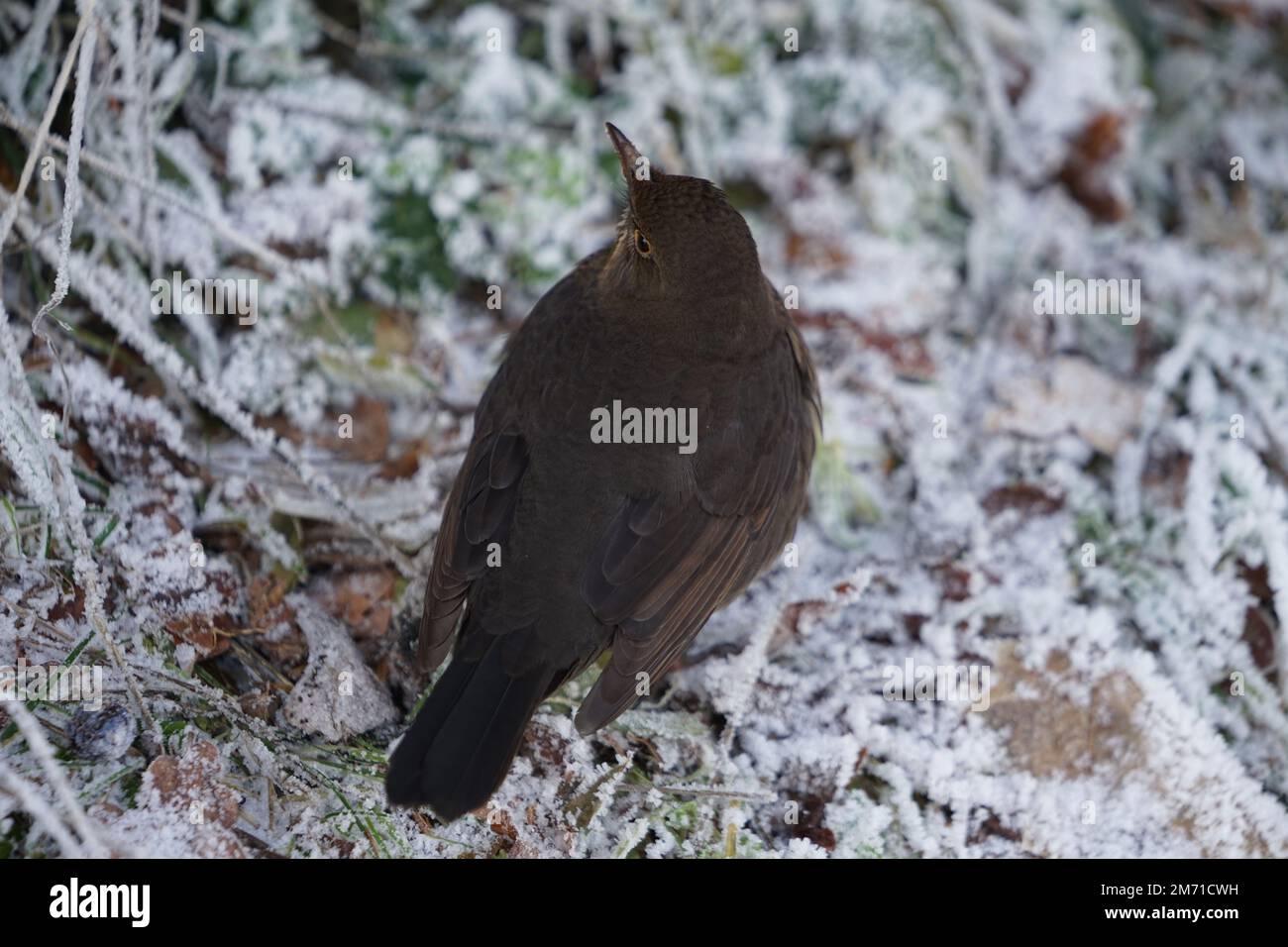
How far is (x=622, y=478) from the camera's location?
301cm

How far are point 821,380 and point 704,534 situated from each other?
4.33 feet

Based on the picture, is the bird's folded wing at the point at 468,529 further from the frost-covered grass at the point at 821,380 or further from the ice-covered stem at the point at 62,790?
the ice-covered stem at the point at 62,790

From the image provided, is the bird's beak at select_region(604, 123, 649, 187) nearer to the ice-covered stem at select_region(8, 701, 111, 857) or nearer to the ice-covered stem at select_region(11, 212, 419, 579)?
the ice-covered stem at select_region(11, 212, 419, 579)

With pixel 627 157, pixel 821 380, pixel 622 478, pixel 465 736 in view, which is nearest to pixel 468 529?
pixel 622 478

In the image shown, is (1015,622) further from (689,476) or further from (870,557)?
(689,476)

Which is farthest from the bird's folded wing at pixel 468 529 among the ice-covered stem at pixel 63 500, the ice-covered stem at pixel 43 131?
the ice-covered stem at pixel 43 131

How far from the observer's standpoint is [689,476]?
121 inches

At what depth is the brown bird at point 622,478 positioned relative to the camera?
283 centimetres

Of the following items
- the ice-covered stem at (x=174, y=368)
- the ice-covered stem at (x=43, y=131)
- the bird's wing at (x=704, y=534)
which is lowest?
the bird's wing at (x=704, y=534)

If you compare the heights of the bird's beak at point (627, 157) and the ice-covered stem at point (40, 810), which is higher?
the bird's beak at point (627, 157)

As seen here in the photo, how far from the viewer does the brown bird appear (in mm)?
2834

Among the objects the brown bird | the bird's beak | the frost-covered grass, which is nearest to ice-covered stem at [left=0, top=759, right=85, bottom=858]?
the frost-covered grass

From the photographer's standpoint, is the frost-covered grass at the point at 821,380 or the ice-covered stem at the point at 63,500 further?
the frost-covered grass at the point at 821,380

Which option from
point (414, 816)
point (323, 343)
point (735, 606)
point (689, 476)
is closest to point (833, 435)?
point (735, 606)
